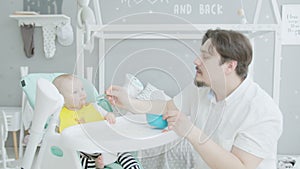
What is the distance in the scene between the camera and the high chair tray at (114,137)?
3.12 ft

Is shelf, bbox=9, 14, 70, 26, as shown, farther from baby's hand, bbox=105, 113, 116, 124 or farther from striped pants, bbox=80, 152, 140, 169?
baby's hand, bbox=105, 113, 116, 124

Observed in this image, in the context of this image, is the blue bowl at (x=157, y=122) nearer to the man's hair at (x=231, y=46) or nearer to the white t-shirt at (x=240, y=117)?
the white t-shirt at (x=240, y=117)

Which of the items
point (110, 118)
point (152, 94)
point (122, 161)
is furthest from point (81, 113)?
point (122, 161)

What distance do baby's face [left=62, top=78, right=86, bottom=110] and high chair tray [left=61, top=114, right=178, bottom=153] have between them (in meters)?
0.10

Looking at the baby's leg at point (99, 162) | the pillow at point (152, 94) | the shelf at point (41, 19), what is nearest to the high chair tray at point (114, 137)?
the pillow at point (152, 94)

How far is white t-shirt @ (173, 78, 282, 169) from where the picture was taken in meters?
1.07

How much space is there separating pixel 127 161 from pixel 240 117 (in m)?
0.47

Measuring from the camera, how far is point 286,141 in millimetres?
2723

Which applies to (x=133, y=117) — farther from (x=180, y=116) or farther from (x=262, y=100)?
(x=262, y=100)

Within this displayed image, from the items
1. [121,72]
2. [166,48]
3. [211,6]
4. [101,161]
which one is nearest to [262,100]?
[166,48]

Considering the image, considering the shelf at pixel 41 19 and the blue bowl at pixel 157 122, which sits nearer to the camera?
the blue bowl at pixel 157 122

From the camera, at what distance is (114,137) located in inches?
38.7

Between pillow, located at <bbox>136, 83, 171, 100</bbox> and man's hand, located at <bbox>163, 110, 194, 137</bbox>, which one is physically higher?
pillow, located at <bbox>136, 83, 171, 100</bbox>

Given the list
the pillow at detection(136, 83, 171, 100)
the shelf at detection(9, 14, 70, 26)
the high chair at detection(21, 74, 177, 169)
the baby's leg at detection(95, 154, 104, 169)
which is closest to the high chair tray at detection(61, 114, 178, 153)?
the high chair at detection(21, 74, 177, 169)
